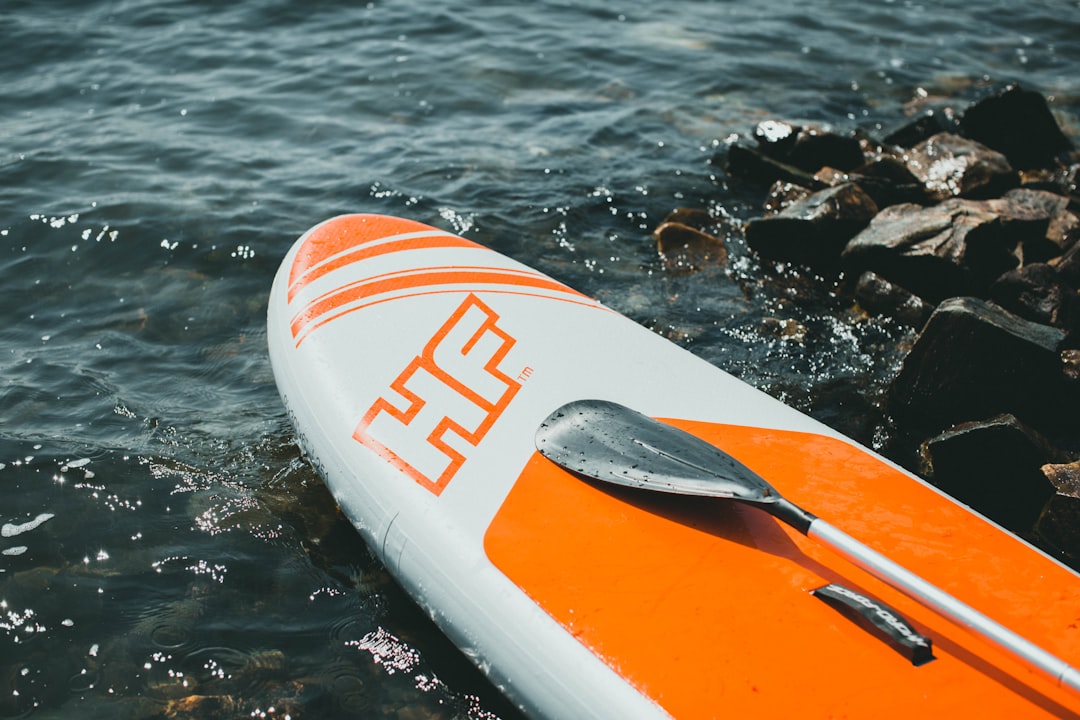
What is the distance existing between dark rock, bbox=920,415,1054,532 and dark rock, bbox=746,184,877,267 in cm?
186

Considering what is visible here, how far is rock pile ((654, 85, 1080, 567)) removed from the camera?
400 cm

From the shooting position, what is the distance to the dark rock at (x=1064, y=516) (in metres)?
3.70

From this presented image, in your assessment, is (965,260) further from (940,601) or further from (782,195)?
(940,601)

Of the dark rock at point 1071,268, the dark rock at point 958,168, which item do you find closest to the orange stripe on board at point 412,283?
the dark rock at point 1071,268

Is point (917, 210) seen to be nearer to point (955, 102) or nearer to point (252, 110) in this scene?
point (955, 102)

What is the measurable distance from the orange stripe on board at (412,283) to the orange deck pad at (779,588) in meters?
1.13

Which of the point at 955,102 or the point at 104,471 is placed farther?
the point at 955,102

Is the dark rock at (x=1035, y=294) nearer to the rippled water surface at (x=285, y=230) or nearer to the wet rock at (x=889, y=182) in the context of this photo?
the rippled water surface at (x=285, y=230)

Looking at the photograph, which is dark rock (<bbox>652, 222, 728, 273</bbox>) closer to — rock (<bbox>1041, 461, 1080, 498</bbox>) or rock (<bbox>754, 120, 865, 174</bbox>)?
rock (<bbox>754, 120, 865, 174</bbox>)

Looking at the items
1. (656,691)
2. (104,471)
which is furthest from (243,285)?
(656,691)

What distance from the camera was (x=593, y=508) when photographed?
3312 mm

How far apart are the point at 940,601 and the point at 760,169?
4598 mm

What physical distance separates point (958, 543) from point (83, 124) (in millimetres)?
7067

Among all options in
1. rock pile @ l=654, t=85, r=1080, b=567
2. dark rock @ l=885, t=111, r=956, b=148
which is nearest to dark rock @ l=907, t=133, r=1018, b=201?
rock pile @ l=654, t=85, r=1080, b=567
